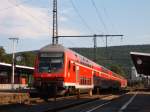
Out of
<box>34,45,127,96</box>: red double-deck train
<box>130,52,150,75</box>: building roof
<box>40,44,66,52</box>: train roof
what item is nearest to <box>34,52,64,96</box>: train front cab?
<box>34,45,127,96</box>: red double-deck train

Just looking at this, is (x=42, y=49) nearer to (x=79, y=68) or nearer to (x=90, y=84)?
(x=79, y=68)

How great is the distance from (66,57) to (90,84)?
473 inches

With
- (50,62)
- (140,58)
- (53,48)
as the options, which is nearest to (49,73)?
(50,62)

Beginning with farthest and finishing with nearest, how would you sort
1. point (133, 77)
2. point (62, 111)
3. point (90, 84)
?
point (133, 77), point (90, 84), point (62, 111)

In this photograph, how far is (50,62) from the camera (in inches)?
1246

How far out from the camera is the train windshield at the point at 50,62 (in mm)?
31438

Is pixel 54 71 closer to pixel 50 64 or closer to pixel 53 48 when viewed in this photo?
pixel 50 64

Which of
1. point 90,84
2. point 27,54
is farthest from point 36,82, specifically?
point 27,54

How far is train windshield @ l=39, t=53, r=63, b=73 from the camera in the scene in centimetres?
3144

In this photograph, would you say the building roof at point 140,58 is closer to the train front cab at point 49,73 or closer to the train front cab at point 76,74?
the train front cab at point 76,74

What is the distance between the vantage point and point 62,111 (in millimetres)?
22609

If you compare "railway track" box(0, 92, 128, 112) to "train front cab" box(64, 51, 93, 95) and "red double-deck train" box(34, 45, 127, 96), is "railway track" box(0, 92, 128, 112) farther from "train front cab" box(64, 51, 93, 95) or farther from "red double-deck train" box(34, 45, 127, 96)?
"train front cab" box(64, 51, 93, 95)

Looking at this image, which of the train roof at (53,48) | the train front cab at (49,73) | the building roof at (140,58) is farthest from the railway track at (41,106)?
the building roof at (140,58)

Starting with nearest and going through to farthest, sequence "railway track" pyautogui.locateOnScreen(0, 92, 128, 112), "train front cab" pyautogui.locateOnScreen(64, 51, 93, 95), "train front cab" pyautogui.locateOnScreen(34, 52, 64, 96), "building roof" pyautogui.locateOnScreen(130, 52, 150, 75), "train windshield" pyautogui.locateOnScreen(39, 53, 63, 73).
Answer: "railway track" pyautogui.locateOnScreen(0, 92, 128, 112)
"train front cab" pyautogui.locateOnScreen(34, 52, 64, 96)
"train windshield" pyautogui.locateOnScreen(39, 53, 63, 73)
"train front cab" pyautogui.locateOnScreen(64, 51, 93, 95)
"building roof" pyautogui.locateOnScreen(130, 52, 150, 75)
